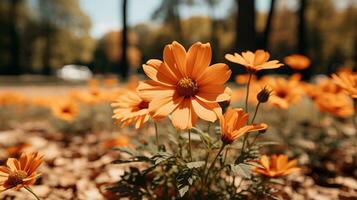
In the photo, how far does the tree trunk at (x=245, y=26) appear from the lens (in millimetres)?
9734

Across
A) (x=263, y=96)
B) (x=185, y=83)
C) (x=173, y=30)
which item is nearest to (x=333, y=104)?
(x=263, y=96)

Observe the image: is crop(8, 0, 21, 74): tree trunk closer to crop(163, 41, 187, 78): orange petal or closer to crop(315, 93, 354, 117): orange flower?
crop(315, 93, 354, 117): orange flower

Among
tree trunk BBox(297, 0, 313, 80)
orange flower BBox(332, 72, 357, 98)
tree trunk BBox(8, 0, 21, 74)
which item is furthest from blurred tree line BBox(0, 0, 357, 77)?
orange flower BBox(332, 72, 357, 98)

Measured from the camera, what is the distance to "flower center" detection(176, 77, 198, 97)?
1.40 meters

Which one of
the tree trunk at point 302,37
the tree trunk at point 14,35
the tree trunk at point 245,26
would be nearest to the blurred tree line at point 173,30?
the tree trunk at point 14,35

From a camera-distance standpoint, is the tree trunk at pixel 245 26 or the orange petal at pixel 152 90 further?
the tree trunk at pixel 245 26

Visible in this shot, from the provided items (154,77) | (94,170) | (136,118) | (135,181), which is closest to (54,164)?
(94,170)

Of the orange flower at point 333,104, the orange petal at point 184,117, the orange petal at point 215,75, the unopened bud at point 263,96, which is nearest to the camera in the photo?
the orange petal at point 184,117

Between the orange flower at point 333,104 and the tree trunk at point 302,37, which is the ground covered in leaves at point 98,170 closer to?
the orange flower at point 333,104

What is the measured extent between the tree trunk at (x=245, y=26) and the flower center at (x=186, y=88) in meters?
8.48

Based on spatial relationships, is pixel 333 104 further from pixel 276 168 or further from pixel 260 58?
pixel 260 58

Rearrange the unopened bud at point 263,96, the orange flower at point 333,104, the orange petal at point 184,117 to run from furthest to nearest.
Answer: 1. the orange flower at point 333,104
2. the unopened bud at point 263,96
3. the orange petal at point 184,117

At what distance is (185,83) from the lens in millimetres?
1416

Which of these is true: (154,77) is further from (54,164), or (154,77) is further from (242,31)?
(242,31)
